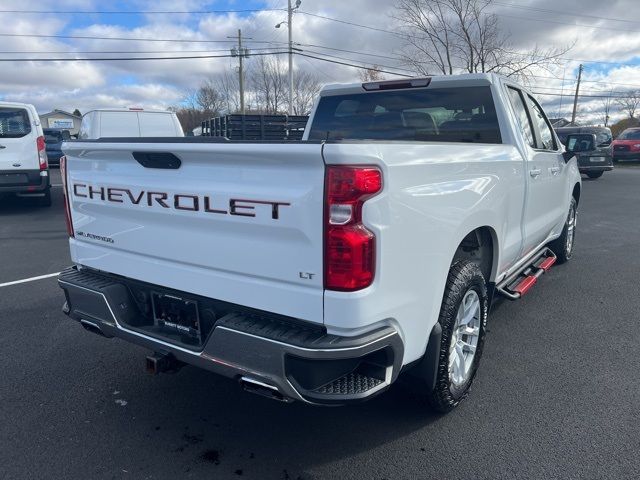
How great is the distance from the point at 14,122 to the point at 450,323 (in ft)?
33.9

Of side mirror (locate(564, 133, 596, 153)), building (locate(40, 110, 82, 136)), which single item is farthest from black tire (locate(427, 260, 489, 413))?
building (locate(40, 110, 82, 136))

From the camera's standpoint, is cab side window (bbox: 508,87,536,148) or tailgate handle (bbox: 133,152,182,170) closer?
tailgate handle (bbox: 133,152,182,170)

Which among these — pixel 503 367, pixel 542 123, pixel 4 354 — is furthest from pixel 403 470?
pixel 542 123

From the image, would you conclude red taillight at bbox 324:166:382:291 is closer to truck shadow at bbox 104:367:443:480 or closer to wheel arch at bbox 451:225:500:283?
truck shadow at bbox 104:367:443:480

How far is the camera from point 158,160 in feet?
8.68

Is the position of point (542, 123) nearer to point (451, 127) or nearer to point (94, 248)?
point (451, 127)

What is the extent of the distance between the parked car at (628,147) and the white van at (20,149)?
79.5ft

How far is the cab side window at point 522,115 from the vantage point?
4.18 m

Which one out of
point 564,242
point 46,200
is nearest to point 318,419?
point 564,242

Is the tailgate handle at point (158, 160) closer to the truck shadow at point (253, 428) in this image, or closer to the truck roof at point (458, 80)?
the truck shadow at point (253, 428)

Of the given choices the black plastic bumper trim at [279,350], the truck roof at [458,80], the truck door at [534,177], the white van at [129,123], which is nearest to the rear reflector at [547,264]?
the truck door at [534,177]

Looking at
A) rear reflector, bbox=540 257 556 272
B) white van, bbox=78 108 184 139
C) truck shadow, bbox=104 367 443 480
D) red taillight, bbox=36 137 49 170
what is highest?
white van, bbox=78 108 184 139

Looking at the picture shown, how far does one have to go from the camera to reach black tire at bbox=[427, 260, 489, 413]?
280 centimetres

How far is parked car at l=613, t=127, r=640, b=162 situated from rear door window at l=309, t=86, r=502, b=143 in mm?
24248
